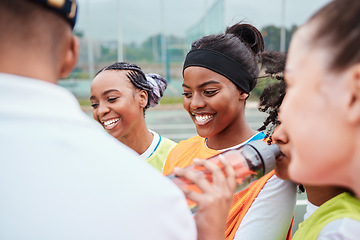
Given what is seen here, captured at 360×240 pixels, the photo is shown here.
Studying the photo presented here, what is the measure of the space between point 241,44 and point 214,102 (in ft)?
1.70

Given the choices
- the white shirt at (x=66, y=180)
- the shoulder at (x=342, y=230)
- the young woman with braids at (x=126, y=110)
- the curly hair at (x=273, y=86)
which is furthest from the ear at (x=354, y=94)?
the young woman with braids at (x=126, y=110)

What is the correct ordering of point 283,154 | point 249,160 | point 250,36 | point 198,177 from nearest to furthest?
1. point 198,177
2. point 249,160
3. point 283,154
4. point 250,36

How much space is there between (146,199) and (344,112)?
49 centimetres

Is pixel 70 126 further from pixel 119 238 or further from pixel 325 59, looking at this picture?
pixel 325 59

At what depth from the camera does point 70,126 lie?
0.71 m

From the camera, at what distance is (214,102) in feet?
6.79

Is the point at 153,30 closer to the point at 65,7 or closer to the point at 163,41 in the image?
the point at 163,41

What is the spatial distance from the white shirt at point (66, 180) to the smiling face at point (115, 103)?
6.67ft

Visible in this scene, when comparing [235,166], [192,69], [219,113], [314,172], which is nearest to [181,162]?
[219,113]

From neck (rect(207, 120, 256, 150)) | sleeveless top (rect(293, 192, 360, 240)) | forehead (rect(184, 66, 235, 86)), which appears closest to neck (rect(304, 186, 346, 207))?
sleeveless top (rect(293, 192, 360, 240))

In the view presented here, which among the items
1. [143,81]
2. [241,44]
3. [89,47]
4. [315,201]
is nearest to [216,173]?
[315,201]

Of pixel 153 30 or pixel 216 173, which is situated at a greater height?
pixel 216 173

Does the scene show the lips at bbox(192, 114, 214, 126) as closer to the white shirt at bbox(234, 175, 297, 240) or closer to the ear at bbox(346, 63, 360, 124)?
the white shirt at bbox(234, 175, 297, 240)

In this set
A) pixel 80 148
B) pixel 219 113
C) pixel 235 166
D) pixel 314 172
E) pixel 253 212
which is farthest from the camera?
pixel 219 113
